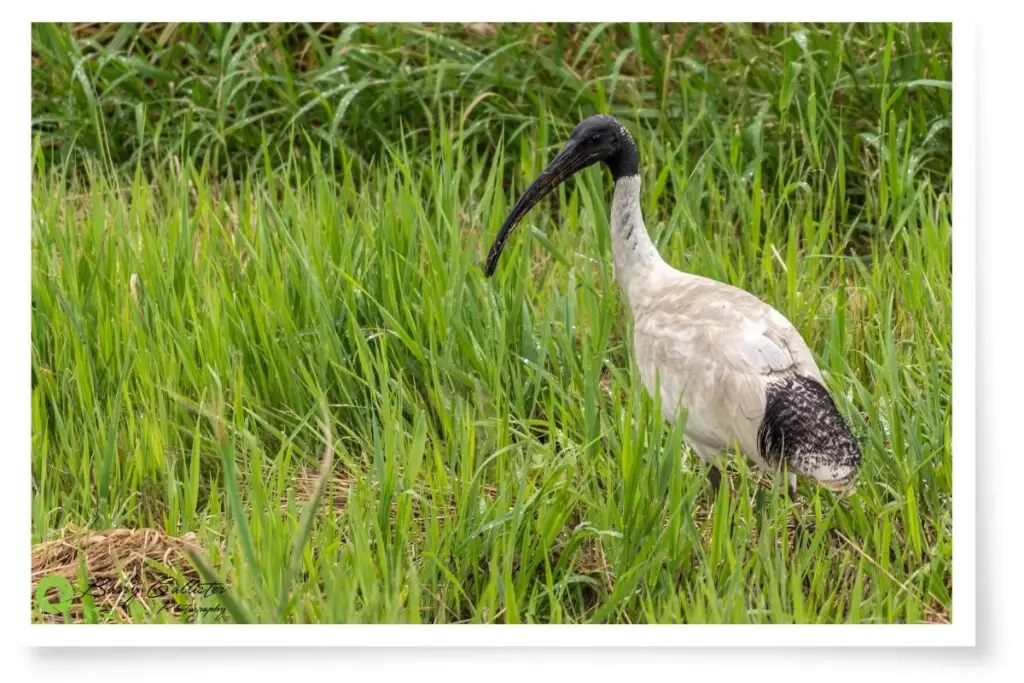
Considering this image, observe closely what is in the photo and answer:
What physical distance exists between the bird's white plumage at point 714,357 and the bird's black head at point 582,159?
0.34m

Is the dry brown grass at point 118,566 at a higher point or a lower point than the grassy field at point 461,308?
lower

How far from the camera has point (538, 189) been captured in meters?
3.51

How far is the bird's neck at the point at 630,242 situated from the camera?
11.6 ft

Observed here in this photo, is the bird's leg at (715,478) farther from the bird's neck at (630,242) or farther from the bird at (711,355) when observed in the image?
the bird's neck at (630,242)

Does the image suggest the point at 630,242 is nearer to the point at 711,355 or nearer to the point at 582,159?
the point at 582,159

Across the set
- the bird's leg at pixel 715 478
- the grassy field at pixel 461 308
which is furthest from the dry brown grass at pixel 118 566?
the bird's leg at pixel 715 478

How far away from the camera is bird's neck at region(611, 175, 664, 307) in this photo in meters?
3.55

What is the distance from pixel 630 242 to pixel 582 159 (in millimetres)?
237

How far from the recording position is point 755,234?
363 cm

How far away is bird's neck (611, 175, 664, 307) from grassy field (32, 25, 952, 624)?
9cm

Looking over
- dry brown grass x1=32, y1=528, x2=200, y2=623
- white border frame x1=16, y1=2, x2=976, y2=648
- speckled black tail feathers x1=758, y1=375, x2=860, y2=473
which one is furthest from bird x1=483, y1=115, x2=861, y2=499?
dry brown grass x1=32, y1=528, x2=200, y2=623
